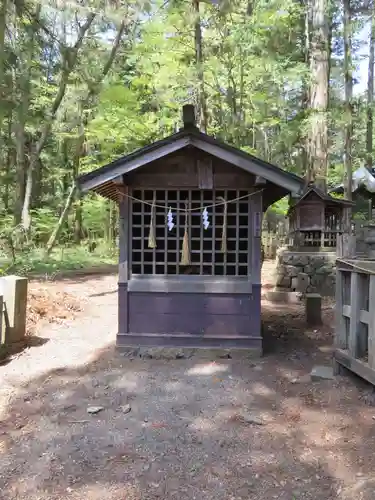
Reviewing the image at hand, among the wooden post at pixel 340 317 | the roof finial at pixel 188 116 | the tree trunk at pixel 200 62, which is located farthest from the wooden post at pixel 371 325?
the tree trunk at pixel 200 62

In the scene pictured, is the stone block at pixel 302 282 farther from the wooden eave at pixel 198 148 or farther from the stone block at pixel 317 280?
the wooden eave at pixel 198 148

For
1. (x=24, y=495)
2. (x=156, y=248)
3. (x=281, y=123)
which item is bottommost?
(x=24, y=495)

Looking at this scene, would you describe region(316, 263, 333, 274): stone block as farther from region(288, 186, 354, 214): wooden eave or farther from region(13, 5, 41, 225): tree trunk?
region(13, 5, 41, 225): tree trunk

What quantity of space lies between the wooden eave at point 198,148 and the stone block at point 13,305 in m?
1.88

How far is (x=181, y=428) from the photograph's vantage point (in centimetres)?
424

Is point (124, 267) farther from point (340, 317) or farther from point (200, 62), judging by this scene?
point (200, 62)

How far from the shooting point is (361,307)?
4867 mm

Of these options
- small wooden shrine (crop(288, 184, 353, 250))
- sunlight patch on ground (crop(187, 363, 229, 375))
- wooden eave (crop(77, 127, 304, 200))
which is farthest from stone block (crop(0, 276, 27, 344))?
small wooden shrine (crop(288, 184, 353, 250))

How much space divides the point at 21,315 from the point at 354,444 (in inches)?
191

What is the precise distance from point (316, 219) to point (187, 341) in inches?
253

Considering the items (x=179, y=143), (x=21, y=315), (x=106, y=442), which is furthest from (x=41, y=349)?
(x=179, y=143)

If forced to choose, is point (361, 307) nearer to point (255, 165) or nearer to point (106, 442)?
point (255, 165)

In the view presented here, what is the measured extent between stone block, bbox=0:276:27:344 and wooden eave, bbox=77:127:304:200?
1.88 meters

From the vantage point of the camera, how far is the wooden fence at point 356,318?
4.55 metres
